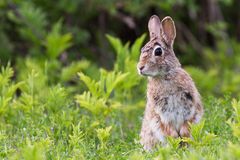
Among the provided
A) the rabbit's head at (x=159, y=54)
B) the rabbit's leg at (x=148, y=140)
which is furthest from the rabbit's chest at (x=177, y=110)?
the rabbit's head at (x=159, y=54)

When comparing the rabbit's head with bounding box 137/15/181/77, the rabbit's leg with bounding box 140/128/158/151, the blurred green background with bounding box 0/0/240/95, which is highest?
the blurred green background with bounding box 0/0/240/95

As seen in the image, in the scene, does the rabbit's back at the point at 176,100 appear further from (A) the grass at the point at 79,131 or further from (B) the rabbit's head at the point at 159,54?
(A) the grass at the point at 79,131

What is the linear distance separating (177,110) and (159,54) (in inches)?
20.3

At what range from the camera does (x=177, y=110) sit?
20.6 ft

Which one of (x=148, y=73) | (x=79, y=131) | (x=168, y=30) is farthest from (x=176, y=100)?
(x=79, y=131)

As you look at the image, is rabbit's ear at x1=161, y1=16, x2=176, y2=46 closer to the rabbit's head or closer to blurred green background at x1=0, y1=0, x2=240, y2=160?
the rabbit's head

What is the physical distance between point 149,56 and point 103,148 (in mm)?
1158

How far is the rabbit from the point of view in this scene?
6.27 metres

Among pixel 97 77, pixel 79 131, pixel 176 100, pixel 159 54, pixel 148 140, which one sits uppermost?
pixel 97 77

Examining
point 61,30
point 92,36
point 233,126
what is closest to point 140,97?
point 61,30

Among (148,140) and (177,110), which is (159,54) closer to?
(177,110)

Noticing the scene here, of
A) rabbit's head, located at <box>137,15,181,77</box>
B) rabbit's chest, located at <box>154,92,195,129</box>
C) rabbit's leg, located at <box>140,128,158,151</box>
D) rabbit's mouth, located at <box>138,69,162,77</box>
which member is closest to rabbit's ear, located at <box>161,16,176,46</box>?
rabbit's head, located at <box>137,15,181,77</box>

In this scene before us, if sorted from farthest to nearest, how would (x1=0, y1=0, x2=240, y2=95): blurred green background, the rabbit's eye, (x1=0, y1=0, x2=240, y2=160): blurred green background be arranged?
(x1=0, y1=0, x2=240, y2=95): blurred green background
the rabbit's eye
(x1=0, y1=0, x2=240, y2=160): blurred green background

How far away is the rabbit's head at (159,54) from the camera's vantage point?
20.7 feet
